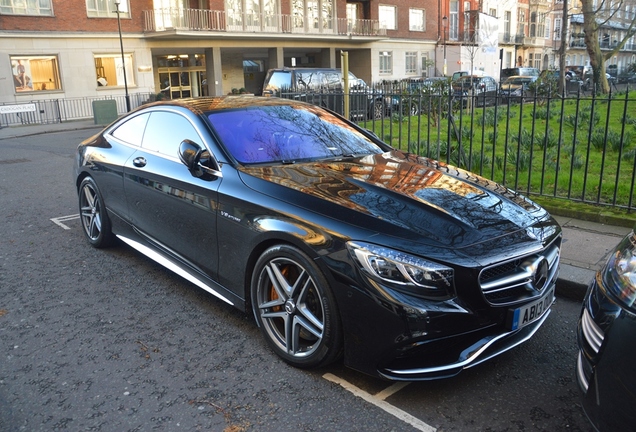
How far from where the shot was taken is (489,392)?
10.5 feet

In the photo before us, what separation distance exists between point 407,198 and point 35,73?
28.8 m

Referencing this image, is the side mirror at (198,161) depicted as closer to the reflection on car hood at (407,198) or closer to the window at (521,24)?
the reflection on car hood at (407,198)

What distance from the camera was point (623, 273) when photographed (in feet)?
7.90

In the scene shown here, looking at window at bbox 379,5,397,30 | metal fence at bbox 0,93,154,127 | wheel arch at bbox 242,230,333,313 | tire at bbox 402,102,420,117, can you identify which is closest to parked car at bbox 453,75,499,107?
tire at bbox 402,102,420,117

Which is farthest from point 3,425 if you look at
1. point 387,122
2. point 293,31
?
point 293,31

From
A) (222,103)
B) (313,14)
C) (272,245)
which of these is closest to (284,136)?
(222,103)

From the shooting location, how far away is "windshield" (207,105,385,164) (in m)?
4.19

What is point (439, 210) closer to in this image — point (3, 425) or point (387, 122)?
point (3, 425)

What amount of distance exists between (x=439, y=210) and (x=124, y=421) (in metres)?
2.09

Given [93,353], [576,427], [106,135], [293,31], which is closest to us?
[576,427]

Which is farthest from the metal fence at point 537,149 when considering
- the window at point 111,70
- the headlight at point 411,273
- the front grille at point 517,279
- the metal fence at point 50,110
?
the window at point 111,70

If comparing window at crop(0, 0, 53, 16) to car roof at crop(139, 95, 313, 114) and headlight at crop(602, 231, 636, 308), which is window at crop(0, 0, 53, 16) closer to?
car roof at crop(139, 95, 313, 114)

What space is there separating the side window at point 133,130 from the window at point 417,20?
43.0 meters

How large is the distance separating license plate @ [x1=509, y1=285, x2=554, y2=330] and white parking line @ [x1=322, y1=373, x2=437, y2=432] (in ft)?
2.32
